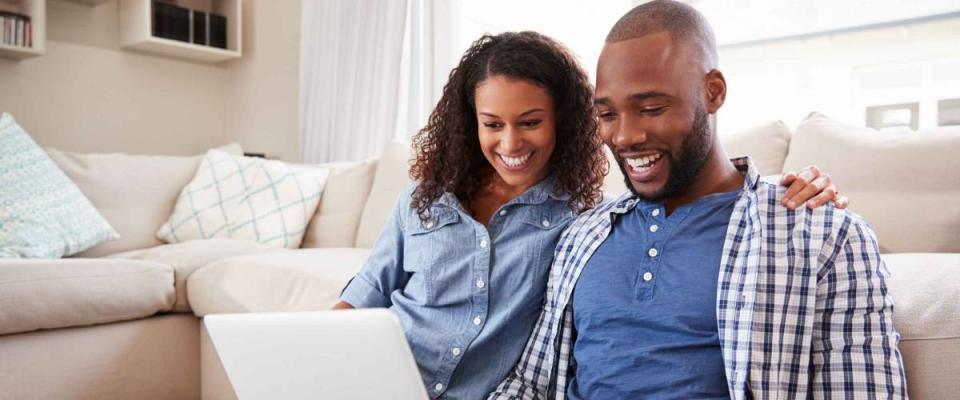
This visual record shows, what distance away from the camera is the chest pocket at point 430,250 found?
1.16 meters

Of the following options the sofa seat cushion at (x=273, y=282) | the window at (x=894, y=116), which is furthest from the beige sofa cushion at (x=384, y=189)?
the window at (x=894, y=116)

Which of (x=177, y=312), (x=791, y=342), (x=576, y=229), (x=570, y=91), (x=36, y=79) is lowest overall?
(x=177, y=312)

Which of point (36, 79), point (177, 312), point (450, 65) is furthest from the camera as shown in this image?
point (36, 79)

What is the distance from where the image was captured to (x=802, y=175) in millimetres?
961

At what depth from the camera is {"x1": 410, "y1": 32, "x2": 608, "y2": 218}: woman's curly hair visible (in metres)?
1.16

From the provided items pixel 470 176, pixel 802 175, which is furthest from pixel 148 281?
pixel 802 175

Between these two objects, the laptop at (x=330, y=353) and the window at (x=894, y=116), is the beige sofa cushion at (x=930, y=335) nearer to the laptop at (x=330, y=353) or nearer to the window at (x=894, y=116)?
the laptop at (x=330, y=353)

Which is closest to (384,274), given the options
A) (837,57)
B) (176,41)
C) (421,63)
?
(837,57)

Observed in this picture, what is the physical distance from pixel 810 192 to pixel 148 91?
3621mm

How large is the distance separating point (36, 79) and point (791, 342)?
11.8 feet

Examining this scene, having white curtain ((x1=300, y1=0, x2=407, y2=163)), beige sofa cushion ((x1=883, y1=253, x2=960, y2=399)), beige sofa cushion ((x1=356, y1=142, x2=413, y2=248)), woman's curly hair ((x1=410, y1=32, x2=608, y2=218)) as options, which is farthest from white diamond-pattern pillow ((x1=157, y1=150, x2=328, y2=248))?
beige sofa cushion ((x1=883, y1=253, x2=960, y2=399))

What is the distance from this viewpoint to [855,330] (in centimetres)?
82

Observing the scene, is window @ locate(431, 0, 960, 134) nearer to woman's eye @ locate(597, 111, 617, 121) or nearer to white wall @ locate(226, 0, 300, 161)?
woman's eye @ locate(597, 111, 617, 121)

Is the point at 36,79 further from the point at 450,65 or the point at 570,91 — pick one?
the point at 570,91
